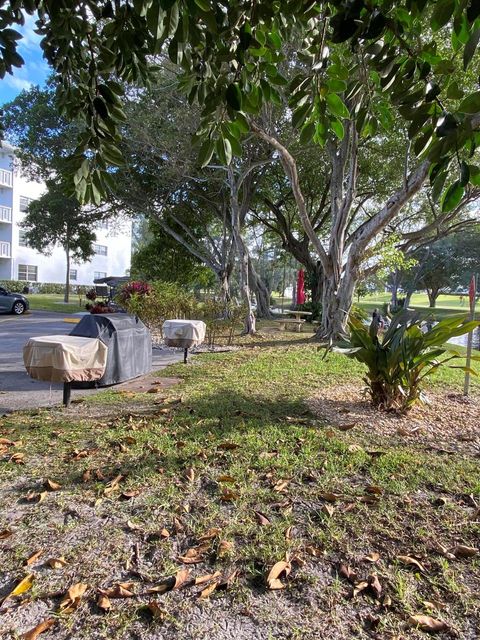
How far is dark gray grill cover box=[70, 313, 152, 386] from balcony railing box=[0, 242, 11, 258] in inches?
1264

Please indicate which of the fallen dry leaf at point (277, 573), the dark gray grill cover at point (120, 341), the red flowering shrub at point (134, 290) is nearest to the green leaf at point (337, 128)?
the fallen dry leaf at point (277, 573)

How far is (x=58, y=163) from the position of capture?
18.2m

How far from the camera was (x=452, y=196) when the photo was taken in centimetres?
157

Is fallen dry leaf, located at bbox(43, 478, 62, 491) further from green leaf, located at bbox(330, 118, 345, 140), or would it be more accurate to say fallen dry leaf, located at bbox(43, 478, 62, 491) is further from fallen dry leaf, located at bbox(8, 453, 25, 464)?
green leaf, located at bbox(330, 118, 345, 140)

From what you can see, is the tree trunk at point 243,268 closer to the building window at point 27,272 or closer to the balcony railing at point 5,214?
the balcony railing at point 5,214

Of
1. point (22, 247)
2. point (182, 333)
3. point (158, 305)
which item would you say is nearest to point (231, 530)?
point (182, 333)

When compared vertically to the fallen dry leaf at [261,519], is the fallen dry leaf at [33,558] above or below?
below

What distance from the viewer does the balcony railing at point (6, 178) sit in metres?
34.3

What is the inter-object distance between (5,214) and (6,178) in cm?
289

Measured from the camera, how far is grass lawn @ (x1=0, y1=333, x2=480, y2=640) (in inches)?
81.9

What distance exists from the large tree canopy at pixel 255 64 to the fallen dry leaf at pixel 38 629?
205 cm

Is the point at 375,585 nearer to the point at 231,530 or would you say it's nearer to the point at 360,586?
the point at 360,586

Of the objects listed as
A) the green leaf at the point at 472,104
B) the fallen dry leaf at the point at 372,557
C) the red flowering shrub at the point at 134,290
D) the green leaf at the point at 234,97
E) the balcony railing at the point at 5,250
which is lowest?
the fallen dry leaf at the point at 372,557

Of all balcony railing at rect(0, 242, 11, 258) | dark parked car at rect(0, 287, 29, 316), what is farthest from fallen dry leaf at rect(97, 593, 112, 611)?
balcony railing at rect(0, 242, 11, 258)
